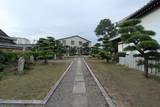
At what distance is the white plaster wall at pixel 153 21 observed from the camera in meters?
8.73

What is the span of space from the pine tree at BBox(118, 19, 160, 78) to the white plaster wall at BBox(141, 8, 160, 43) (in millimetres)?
1868

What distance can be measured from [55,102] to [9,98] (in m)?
1.57

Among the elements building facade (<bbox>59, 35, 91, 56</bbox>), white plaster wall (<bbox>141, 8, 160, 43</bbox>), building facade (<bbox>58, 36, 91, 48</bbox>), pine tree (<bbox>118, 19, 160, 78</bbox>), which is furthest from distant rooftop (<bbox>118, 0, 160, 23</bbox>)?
building facade (<bbox>58, 36, 91, 48</bbox>)

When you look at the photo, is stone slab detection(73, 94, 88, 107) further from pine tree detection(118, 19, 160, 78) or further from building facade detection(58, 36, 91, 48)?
building facade detection(58, 36, 91, 48)

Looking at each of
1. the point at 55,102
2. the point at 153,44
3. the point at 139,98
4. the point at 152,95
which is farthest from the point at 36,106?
the point at 153,44

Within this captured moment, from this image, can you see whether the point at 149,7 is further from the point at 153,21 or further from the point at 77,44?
the point at 77,44

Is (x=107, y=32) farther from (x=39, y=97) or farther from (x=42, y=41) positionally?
(x=39, y=97)

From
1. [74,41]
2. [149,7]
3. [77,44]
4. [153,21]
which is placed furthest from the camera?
[77,44]

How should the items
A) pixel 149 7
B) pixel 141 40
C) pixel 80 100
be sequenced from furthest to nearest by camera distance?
pixel 149 7
pixel 141 40
pixel 80 100

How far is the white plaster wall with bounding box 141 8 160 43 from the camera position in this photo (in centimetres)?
873

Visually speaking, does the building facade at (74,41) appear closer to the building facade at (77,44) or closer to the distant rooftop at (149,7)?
the building facade at (77,44)

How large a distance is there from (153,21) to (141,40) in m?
3.29

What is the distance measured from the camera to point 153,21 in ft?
30.6

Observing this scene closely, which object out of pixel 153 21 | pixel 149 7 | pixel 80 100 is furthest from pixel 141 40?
pixel 80 100
